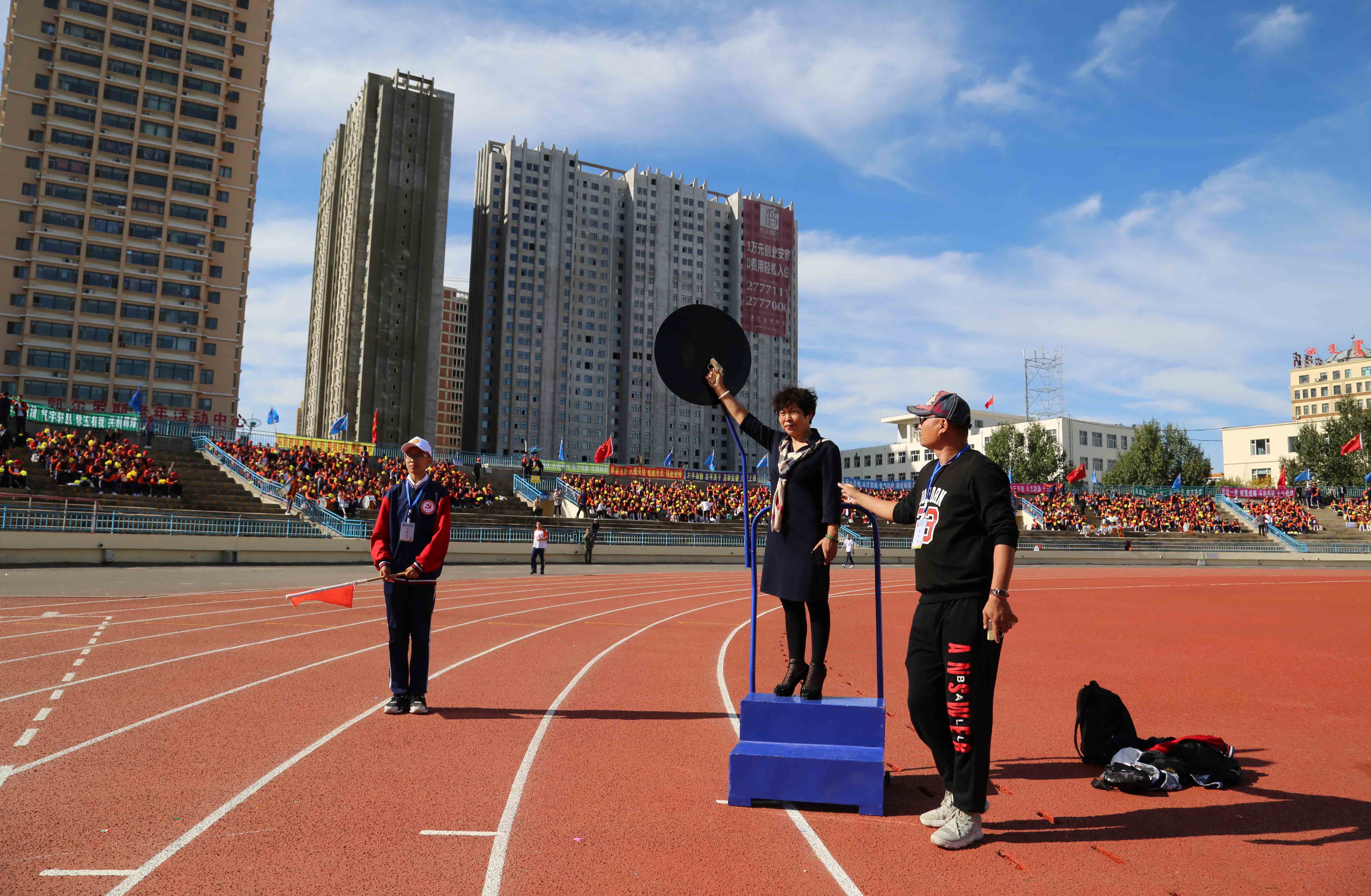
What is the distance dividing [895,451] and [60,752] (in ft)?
377

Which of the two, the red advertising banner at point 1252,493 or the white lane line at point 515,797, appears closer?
the white lane line at point 515,797

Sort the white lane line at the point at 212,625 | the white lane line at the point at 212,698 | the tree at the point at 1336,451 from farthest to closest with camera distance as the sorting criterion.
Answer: the tree at the point at 1336,451, the white lane line at the point at 212,625, the white lane line at the point at 212,698

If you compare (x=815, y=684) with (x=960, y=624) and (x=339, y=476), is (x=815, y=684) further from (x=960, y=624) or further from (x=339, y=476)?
(x=339, y=476)

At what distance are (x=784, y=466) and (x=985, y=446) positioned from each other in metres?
94.3

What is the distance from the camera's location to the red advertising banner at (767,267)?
435 ft

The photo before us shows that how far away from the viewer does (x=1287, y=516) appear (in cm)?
5238

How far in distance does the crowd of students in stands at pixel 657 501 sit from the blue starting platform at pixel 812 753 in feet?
101

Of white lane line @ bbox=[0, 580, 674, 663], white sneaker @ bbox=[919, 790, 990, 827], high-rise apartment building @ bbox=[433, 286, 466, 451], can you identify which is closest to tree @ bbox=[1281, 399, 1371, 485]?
white lane line @ bbox=[0, 580, 674, 663]

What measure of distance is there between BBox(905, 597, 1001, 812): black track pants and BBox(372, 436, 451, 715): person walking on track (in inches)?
143


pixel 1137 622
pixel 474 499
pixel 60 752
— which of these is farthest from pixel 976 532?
pixel 474 499

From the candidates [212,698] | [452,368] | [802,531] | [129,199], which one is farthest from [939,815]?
[452,368]

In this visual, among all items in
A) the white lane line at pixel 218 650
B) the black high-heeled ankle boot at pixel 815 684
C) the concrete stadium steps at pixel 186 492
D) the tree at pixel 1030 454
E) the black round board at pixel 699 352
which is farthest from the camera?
the tree at pixel 1030 454

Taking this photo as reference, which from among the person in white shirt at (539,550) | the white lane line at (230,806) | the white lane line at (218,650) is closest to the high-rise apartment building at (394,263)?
the person in white shirt at (539,550)

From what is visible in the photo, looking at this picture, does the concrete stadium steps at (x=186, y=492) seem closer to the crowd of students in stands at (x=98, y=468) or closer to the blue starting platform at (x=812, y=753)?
the crowd of students in stands at (x=98, y=468)
